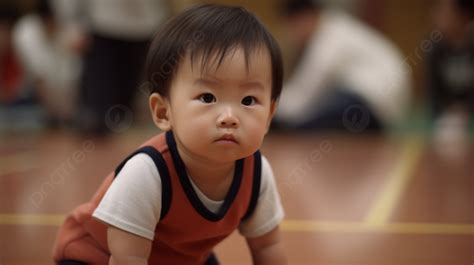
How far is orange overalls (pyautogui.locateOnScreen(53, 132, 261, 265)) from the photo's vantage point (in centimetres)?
91

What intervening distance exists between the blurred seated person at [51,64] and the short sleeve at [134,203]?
11.5ft

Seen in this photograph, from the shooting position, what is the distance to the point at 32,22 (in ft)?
14.7

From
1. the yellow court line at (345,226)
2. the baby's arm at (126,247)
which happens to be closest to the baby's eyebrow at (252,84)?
the baby's arm at (126,247)

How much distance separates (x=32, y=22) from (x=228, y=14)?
382 cm

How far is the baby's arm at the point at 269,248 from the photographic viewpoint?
1.03m

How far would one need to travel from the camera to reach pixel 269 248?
40.9 inches

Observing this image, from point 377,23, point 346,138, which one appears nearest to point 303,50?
A: point 346,138

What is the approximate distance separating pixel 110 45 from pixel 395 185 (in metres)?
1.70

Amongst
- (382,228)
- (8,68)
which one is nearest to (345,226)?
(382,228)

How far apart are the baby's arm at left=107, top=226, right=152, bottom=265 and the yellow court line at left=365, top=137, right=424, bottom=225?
752 mm

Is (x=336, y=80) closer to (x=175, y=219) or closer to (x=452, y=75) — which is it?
(x=452, y=75)

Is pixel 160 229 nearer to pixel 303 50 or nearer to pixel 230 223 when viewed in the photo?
pixel 230 223

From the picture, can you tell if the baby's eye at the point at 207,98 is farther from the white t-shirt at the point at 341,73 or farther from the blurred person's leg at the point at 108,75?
the white t-shirt at the point at 341,73

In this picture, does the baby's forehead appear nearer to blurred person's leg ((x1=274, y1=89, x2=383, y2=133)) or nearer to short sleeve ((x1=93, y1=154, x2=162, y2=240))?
short sleeve ((x1=93, y1=154, x2=162, y2=240))
